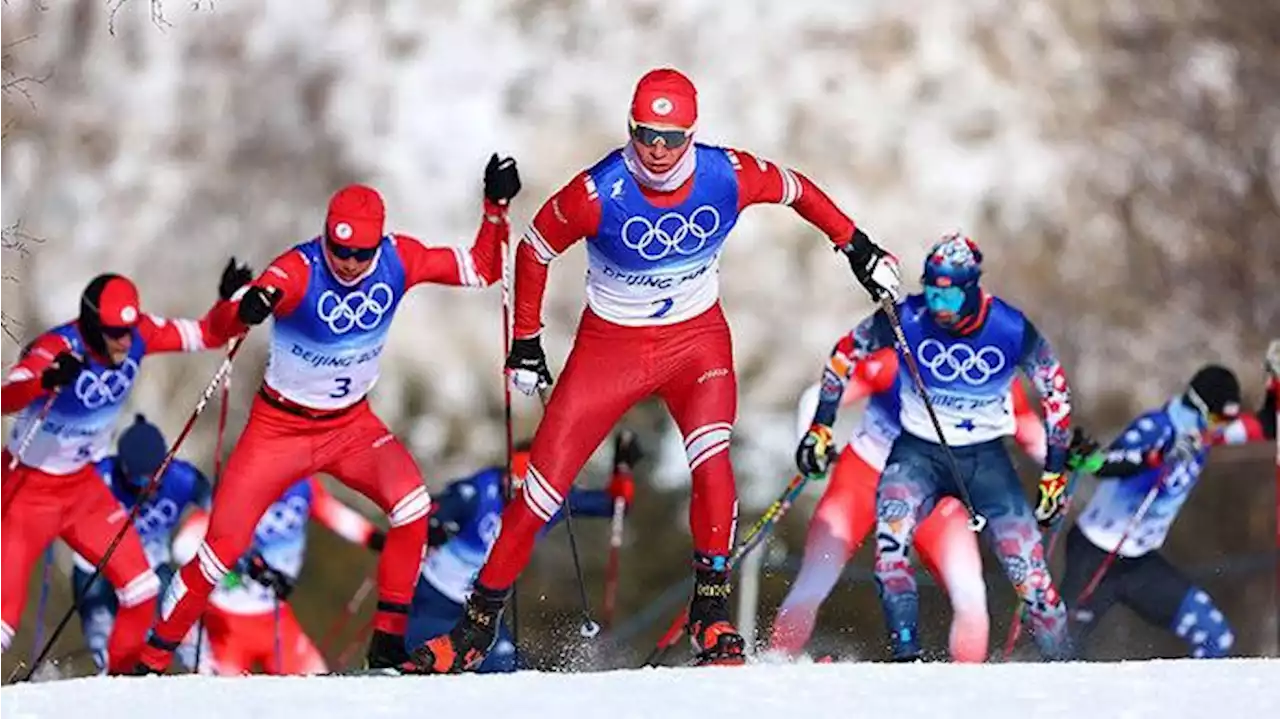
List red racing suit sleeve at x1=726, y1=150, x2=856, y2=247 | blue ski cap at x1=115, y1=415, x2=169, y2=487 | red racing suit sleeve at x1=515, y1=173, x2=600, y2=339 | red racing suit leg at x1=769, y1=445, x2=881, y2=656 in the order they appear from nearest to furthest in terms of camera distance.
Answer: red racing suit sleeve at x1=515, y1=173, x2=600, y2=339, red racing suit sleeve at x1=726, y1=150, x2=856, y2=247, red racing suit leg at x1=769, y1=445, x2=881, y2=656, blue ski cap at x1=115, y1=415, x2=169, y2=487

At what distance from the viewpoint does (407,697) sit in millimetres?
8031

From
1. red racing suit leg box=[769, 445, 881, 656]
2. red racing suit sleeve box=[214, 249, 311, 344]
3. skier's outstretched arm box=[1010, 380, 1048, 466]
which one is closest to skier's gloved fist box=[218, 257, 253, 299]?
red racing suit sleeve box=[214, 249, 311, 344]

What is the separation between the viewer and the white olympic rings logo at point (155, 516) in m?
12.3

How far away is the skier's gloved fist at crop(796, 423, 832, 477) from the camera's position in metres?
Answer: 10.3

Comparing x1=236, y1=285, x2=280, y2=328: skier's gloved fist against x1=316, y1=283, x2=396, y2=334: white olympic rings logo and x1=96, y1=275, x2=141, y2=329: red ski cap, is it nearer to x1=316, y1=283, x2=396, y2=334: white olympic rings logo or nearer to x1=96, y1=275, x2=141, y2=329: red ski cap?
x1=316, y1=283, x2=396, y2=334: white olympic rings logo

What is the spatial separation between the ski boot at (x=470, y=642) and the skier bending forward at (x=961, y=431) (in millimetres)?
1356

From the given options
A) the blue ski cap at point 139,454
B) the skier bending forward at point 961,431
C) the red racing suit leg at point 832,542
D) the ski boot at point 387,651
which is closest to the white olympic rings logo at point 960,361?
the skier bending forward at point 961,431

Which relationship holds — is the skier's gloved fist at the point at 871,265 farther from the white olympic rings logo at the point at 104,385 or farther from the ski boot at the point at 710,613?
the white olympic rings logo at the point at 104,385

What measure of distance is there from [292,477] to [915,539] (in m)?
2.51

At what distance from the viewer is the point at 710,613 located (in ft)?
30.9

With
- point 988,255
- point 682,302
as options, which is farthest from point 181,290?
point 682,302

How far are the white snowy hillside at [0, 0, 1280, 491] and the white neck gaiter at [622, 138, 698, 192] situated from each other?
17.8 meters

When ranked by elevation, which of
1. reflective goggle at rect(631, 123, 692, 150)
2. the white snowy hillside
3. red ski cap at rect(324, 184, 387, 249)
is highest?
reflective goggle at rect(631, 123, 692, 150)

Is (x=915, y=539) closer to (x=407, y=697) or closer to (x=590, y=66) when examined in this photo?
(x=407, y=697)
